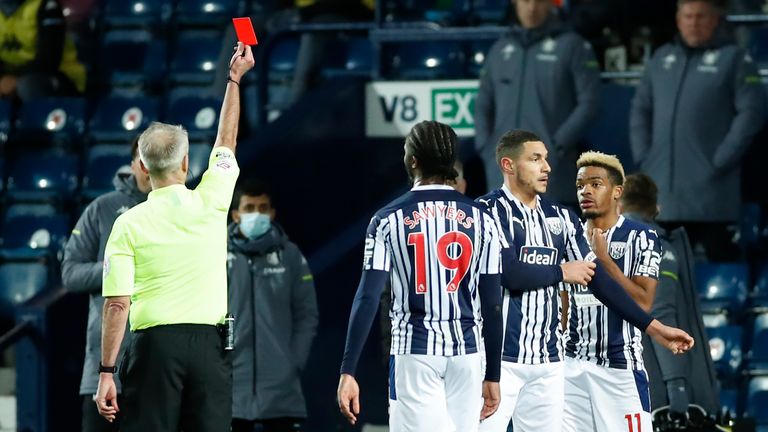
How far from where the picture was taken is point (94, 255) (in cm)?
888

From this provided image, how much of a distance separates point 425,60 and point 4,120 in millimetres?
3320

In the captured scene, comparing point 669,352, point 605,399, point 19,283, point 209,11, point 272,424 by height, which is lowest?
point 272,424

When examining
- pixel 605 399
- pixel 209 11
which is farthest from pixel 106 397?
pixel 209 11

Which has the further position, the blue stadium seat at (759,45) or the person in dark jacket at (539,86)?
the blue stadium seat at (759,45)

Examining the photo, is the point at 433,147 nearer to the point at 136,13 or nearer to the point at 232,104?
the point at 232,104

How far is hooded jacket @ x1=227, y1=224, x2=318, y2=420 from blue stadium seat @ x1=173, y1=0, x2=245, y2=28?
4.36 metres

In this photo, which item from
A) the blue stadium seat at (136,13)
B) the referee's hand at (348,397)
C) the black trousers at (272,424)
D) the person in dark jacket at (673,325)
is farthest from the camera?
the blue stadium seat at (136,13)

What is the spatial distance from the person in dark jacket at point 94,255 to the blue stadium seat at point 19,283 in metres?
3.20

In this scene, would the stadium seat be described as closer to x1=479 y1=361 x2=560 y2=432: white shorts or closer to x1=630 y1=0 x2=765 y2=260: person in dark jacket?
x1=630 y1=0 x2=765 y2=260: person in dark jacket

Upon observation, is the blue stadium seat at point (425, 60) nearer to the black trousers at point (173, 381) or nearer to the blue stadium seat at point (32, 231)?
the blue stadium seat at point (32, 231)

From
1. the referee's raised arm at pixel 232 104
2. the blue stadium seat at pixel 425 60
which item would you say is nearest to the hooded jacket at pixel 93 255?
the referee's raised arm at pixel 232 104

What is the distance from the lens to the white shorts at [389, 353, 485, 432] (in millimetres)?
6793

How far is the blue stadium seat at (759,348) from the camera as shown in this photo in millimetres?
10539

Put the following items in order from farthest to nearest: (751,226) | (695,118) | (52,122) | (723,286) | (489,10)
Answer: (52,122) < (489,10) < (751,226) < (723,286) < (695,118)
